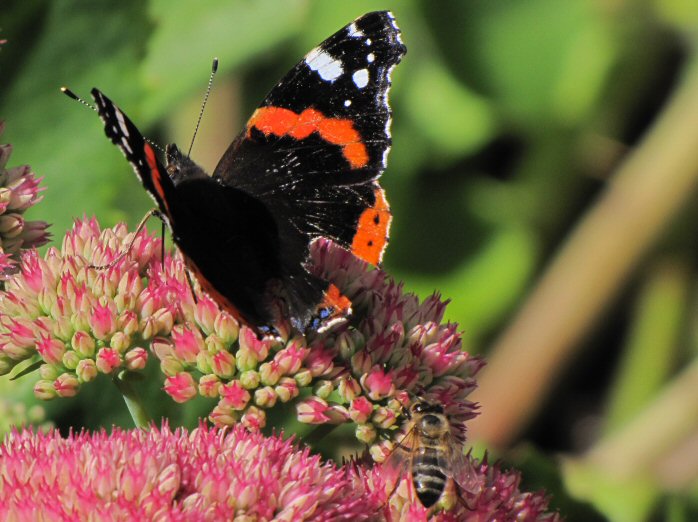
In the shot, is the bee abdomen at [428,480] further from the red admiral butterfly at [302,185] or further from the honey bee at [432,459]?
the red admiral butterfly at [302,185]

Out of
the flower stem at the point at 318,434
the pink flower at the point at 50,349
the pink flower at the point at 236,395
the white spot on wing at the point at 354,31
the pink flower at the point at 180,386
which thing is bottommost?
the flower stem at the point at 318,434

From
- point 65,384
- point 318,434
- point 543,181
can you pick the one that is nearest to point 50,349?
point 65,384

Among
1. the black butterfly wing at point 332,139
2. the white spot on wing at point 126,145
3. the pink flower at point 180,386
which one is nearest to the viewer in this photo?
the white spot on wing at point 126,145

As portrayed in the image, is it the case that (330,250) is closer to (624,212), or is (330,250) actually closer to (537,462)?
(537,462)

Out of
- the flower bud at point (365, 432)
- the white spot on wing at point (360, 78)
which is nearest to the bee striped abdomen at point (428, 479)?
the flower bud at point (365, 432)

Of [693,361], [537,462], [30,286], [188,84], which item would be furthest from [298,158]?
[693,361]

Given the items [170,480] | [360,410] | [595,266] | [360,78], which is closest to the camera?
[170,480]

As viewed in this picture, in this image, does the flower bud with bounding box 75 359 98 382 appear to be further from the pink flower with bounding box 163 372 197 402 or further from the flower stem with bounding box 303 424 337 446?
Result: the flower stem with bounding box 303 424 337 446

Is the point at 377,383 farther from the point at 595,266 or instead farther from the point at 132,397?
the point at 595,266
